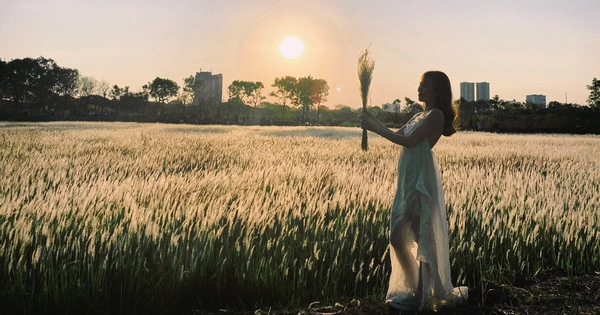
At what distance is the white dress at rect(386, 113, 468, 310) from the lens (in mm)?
3000

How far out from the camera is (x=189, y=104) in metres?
109

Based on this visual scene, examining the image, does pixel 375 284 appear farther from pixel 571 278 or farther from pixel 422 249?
pixel 571 278

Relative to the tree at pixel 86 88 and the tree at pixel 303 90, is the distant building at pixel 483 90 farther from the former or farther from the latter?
the tree at pixel 86 88

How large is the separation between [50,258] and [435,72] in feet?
10.3

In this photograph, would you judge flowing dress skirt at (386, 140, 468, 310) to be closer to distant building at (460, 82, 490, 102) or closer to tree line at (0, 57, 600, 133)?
tree line at (0, 57, 600, 133)

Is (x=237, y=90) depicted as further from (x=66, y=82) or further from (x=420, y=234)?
(x=420, y=234)

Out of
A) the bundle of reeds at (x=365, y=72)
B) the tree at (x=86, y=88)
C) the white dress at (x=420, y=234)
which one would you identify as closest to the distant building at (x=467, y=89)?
the tree at (x=86, y=88)

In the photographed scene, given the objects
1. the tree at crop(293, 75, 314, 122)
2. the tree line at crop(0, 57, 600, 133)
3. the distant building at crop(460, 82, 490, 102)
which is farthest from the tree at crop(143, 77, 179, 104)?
the distant building at crop(460, 82, 490, 102)

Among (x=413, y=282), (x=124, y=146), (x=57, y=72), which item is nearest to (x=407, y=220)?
(x=413, y=282)

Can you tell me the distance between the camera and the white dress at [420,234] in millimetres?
3000

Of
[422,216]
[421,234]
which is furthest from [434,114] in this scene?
[421,234]

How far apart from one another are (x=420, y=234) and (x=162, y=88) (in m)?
101

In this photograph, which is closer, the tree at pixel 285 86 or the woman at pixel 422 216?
the woman at pixel 422 216

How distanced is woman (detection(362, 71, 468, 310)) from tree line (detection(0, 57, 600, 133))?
42349 mm
